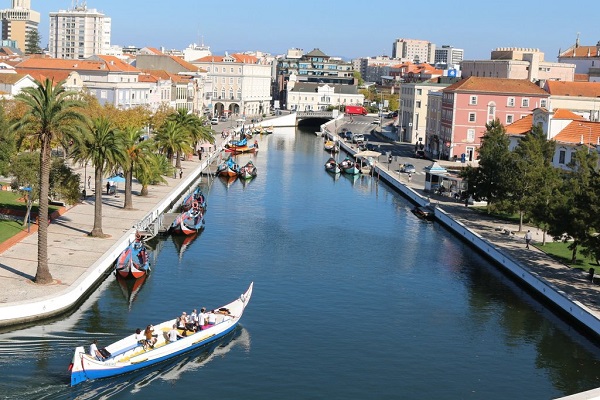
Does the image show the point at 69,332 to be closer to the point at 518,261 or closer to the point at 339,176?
the point at 518,261

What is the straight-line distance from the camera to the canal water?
35906mm

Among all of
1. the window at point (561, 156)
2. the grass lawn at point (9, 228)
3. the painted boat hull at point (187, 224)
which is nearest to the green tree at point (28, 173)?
the grass lawn at point (9, 228)

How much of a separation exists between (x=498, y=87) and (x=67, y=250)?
75.0m

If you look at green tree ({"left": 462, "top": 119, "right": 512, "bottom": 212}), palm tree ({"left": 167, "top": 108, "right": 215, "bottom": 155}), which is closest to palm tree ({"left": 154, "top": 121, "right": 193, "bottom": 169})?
palm tree ({"left": 167, "top": 108, "right": 215, "bottom": 155})

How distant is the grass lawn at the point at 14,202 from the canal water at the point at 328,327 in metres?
9.07

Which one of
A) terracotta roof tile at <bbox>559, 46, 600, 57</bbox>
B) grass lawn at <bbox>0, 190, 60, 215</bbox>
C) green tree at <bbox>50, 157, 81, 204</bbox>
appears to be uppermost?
terracotta roof tile at <bbox>559, 46, 600, 57</bbox>

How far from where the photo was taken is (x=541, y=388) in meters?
37.2

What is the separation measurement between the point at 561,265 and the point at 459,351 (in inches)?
647

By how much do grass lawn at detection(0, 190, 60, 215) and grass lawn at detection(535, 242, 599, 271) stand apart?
34.2 m

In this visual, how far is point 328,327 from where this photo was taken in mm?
43375

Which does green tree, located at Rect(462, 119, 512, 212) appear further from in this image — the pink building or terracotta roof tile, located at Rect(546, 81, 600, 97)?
terracotta roof tile, located at Rect(546, 81, 600, 97)

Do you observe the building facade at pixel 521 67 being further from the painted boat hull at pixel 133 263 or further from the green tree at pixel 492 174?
the painted boat hull at pixel 133 263

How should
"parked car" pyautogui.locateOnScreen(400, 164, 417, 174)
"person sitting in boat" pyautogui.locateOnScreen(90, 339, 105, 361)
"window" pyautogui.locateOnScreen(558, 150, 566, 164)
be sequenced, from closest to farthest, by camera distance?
"person sitting in boat" pyautogui.locateOnScreen(90, 339, 105, 361) < "window" pyautogui.locateOnScreen(558, 150, 566, 164) < "parked car" pyautogui.locateOnScreen(400, 164, 417, 174)

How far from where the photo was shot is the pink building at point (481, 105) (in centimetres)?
11181
